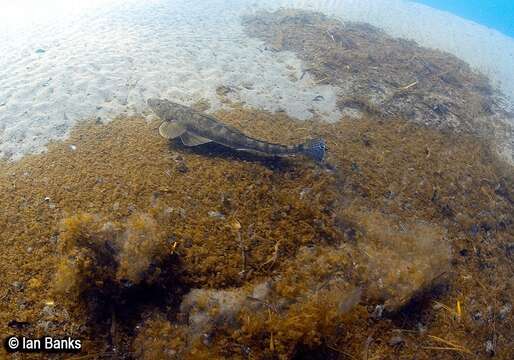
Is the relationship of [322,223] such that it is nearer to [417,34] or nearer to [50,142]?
[50,142]

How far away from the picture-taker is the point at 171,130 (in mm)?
6559

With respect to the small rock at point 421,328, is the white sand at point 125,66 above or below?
above

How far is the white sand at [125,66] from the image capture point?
319 inches

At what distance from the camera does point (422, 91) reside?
422 inches

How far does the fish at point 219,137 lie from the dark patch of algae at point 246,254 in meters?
0.24

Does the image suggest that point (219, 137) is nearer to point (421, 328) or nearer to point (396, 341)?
point (396, 341)

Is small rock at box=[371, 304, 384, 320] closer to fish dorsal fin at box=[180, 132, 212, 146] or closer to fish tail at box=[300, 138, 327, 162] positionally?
fish tail at box=[300, 138, 327, 162]

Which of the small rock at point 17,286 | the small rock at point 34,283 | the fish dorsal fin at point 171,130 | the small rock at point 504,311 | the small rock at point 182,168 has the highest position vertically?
the fish dorsal fin at point 171,130

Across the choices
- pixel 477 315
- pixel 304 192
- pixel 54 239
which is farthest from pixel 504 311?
pixel 54 239

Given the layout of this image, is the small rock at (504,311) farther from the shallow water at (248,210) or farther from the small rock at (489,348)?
the small rock at (489,348)

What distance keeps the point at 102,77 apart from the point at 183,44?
4.33m

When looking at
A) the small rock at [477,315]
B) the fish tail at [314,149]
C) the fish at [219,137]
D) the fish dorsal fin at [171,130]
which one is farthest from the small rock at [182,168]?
the small rock at [477,315]

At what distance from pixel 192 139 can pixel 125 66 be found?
5861 mm

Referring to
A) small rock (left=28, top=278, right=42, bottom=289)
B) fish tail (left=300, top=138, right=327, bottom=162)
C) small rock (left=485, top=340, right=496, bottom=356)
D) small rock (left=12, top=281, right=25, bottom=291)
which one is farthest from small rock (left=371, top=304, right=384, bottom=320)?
small rock (left=12, top=281, right=25, bottom=291)
